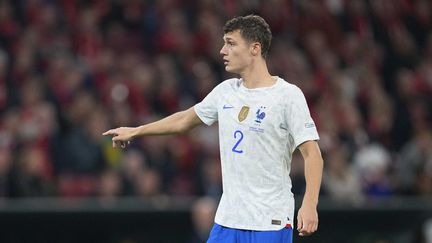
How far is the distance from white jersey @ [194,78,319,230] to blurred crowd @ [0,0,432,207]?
5.77 m

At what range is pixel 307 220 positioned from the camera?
6793 millimetres

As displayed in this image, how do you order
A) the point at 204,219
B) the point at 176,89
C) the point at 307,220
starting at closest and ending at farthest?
the point at 307,220 < the point at 204,219 < the point at 176,89

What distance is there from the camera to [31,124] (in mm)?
13312

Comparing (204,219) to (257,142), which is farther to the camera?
(204,219)

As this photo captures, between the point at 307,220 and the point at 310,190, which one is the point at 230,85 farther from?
the point at 307,220

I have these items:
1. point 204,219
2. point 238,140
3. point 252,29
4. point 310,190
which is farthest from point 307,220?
point 204,219

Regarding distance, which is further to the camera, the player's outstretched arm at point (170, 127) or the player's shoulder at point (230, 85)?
the player's outstretched arm at point (170, 127)

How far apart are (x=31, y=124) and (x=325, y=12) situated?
256 inches

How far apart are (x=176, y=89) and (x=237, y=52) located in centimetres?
776

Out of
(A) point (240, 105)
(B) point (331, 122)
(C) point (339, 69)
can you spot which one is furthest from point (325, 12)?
(A) point (240, 105)

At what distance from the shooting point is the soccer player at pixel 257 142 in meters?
7.15

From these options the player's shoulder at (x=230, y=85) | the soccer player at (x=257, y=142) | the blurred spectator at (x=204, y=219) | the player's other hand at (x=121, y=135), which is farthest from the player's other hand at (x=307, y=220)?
the blurred spectator at (x=204, y=219)

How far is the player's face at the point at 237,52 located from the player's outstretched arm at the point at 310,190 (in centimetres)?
68

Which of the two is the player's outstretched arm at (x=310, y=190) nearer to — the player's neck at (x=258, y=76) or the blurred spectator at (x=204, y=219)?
the player's neck at (x=258, y=76)
